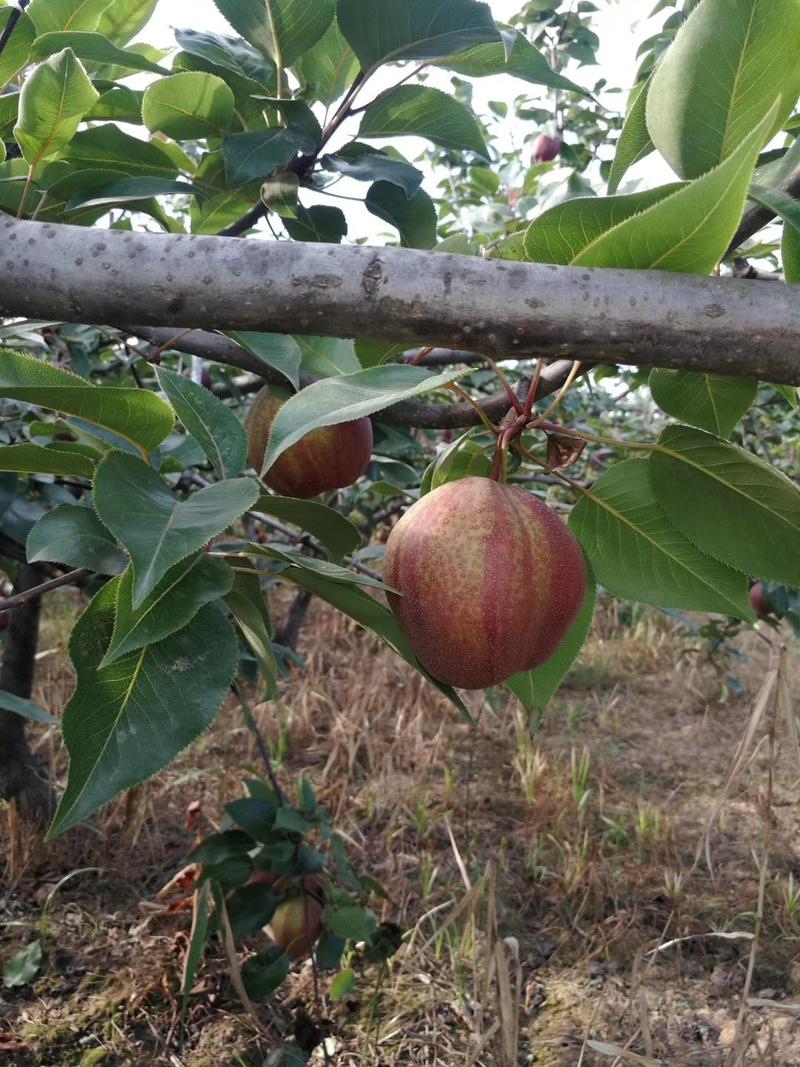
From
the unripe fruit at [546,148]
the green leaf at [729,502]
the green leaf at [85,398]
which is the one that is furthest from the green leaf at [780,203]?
the unripe fruit at [546,148]

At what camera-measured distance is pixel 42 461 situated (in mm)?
583

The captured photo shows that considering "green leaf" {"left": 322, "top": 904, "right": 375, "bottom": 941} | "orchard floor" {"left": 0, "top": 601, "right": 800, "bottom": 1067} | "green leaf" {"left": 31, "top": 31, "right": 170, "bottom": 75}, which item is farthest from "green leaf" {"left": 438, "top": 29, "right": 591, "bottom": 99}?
"green leaf" {"left": 322, "top": 904, "right": 375, "bottom": 941}

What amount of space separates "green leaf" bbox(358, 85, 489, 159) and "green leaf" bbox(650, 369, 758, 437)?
39 centimetres

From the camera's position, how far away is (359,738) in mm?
2906

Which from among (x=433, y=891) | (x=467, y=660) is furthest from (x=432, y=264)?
(x=433, y=891)

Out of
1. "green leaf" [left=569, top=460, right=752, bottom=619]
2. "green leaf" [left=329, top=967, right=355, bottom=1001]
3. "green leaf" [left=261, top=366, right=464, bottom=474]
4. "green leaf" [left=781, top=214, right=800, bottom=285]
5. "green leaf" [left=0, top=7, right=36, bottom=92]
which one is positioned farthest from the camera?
"green leaf" [left=329, top=967, right=355, bottom=1001]

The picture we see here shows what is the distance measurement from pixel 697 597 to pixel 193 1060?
140 cm

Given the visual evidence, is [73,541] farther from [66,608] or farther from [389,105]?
[66,608]

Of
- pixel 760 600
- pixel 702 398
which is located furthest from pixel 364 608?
pixel 760 600

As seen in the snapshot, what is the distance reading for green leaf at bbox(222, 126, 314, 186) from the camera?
0.78 m

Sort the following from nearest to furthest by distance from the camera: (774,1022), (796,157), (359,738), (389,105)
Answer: (796,157), (389,105), (774,1022), (359,738)

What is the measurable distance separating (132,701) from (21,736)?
175cm

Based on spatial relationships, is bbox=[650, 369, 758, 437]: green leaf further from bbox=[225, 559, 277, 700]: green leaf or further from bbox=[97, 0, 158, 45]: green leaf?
bbox=[97, 0, 158, 45]: green leaf

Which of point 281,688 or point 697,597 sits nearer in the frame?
point 697,597
